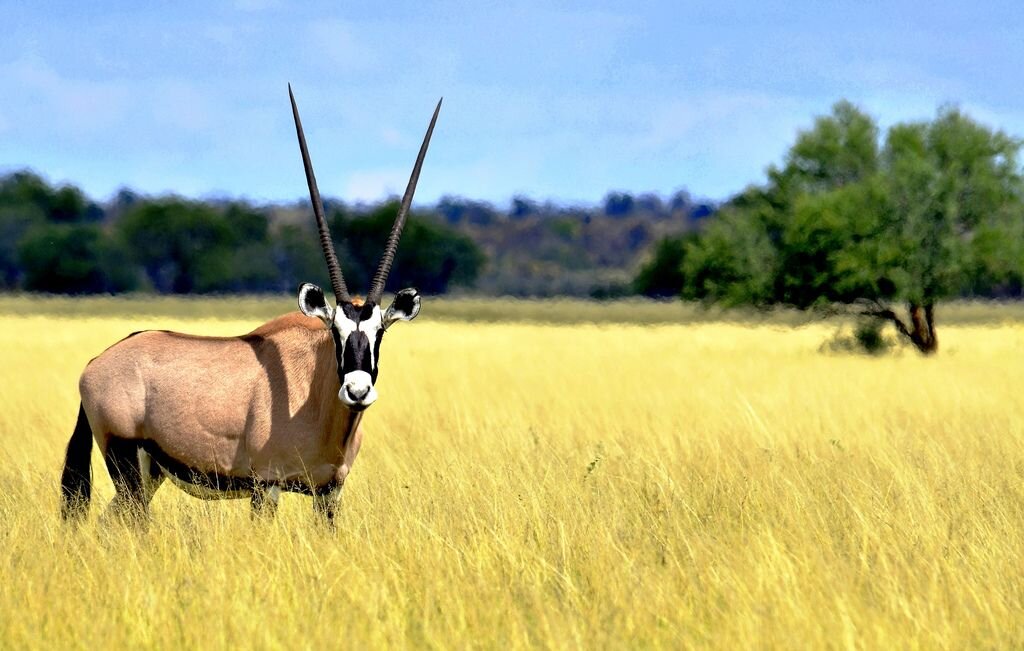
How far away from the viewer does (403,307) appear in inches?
238

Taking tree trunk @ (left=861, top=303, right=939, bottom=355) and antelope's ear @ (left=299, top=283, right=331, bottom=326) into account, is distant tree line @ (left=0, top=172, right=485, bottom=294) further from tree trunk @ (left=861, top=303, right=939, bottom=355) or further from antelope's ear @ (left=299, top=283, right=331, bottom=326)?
antelope's ear @ (left=299, top=283, right=331, bottom=326)

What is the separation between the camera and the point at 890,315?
992 inches

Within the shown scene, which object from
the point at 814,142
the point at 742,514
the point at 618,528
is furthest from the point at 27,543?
the point at 814,142

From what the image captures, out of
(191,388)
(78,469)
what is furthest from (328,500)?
(78,469)

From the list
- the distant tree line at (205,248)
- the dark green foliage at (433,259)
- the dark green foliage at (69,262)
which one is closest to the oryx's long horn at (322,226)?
the distant tree line at (205,248)

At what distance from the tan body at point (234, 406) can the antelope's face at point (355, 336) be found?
16.8 inches

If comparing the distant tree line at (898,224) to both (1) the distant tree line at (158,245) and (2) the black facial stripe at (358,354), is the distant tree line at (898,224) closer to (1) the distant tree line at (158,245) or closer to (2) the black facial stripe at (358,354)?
(2) the black facial stripe at (358,354)

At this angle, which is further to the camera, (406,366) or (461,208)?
(461,208)

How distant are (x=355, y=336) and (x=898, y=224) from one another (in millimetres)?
20954

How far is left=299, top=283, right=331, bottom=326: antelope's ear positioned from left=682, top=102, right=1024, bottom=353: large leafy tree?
1943 cm

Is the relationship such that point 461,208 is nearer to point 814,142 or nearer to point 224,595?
point 814,142

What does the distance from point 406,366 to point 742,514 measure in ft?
40.0

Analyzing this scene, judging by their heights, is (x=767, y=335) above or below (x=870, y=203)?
below

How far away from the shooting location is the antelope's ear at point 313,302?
5809 millimetres
